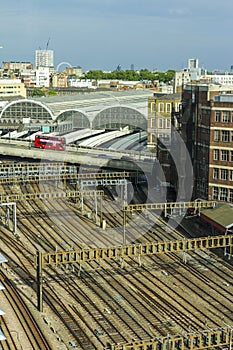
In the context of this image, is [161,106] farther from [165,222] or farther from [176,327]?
[176,327]

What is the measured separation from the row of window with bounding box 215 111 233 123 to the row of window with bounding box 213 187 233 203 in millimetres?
6941

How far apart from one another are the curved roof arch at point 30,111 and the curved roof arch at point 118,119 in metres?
8.92

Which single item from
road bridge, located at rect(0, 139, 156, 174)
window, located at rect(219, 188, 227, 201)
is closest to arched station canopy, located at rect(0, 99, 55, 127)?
road bridge, located at rect(0, 139, 156, 174)

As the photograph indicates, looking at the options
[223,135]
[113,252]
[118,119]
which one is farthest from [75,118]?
[113,252]

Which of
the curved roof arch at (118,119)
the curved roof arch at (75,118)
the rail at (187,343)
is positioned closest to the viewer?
the rail at (187,343)

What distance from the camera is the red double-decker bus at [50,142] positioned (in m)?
87.4

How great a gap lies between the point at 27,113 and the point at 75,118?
31.6ft

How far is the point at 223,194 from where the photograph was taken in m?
58.8

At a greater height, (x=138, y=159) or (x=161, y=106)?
(x=161, y=106)

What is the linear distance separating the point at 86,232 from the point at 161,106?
35.9 metres

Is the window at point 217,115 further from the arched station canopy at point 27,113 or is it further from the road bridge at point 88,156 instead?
the arched station canopy at point 27,113

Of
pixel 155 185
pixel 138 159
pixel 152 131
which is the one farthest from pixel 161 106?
pixel 155 185

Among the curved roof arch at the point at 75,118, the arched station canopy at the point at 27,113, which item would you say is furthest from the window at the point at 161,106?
the arched station canopy at the point at 27,113

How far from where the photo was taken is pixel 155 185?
2864 inches
